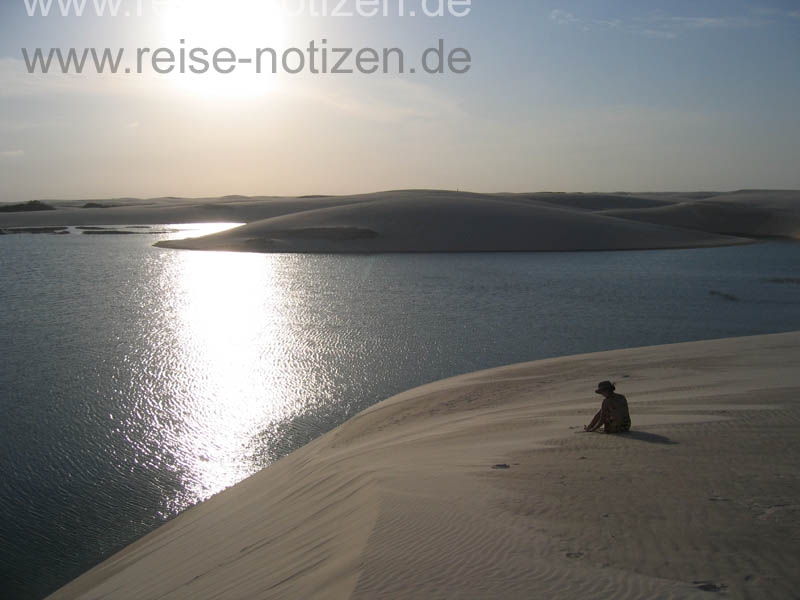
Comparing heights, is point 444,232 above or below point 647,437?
above

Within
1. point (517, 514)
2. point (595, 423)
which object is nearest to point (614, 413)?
point (595, 423)

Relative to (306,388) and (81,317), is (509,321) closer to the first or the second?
(306,388)

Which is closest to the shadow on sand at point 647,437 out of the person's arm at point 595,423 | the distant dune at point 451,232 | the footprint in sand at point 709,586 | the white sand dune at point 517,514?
the white sand dune at point 517,514

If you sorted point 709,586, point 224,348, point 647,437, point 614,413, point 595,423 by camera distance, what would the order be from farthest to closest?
1. point 224,348
2. point 595,423
3. point 614,413
4. point 647,437
5. point 709,586

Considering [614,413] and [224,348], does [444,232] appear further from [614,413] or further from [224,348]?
[614,413]

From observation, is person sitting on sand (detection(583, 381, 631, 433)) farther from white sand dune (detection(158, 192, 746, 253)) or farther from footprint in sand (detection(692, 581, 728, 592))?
white sand dune (detection(158, 192, 746, 253))

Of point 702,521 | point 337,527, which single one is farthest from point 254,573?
point 702,521

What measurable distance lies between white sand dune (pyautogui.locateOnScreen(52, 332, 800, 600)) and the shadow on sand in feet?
0.16

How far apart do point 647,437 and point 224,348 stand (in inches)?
393

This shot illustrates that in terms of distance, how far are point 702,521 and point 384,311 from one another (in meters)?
14.6

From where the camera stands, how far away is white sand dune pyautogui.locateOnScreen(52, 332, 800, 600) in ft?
10.3

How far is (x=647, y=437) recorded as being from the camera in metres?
5.64

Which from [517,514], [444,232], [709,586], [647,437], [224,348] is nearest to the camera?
[709,586]

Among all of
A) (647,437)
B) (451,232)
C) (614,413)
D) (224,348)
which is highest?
(451,232)
